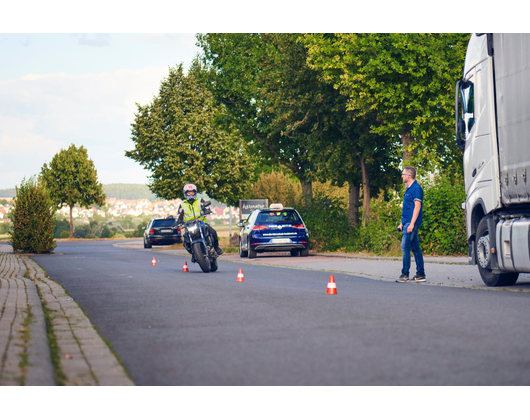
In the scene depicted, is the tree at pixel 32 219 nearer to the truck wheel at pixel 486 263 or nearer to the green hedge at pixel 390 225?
the green hedge at pixel 390 225

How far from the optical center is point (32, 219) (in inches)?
1307

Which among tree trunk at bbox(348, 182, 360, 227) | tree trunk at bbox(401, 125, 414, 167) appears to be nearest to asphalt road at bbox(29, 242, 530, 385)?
tree trunk at bbox(401, 125, 414, 167)

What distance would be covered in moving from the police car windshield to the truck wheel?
45.1 ft

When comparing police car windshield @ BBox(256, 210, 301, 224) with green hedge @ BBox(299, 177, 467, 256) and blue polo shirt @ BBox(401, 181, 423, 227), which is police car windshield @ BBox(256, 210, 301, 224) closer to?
green hedge @ BBox(299, 177, 467, 256)

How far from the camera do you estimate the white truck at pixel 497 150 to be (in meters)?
11.3

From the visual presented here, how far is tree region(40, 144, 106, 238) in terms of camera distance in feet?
214

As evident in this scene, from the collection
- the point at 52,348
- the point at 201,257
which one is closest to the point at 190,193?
the point at 201,257

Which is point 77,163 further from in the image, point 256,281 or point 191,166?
point 256,281

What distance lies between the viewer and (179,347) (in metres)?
6.79

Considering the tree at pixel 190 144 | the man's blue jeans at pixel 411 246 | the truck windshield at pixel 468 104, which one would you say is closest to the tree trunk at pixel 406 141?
the man's blue jeans at pixel 411 246

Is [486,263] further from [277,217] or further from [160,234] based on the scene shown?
[160,234]

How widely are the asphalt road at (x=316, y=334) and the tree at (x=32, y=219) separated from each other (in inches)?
841
